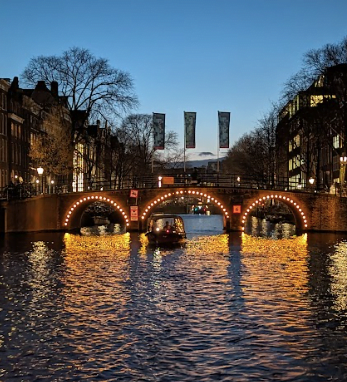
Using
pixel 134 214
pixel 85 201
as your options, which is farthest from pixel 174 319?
pixel 85 201

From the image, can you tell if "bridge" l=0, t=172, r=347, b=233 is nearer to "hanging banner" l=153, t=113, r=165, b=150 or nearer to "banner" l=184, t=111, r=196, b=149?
"hanging banner" l=153, t=113, r=165, b=150

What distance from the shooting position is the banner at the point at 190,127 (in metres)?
75.6

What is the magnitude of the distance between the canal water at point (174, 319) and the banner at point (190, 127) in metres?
38.6

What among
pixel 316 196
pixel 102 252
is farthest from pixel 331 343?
pixel 316 196

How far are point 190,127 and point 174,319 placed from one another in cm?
5697

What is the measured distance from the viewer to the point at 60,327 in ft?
61.8

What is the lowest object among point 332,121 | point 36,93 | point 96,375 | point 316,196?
point 96,375

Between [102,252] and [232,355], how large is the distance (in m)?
27.3

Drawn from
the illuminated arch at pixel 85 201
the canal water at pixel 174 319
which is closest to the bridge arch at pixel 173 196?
the illuminated arch at pixel 85 201

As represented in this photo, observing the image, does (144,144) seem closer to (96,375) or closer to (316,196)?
(316,196)

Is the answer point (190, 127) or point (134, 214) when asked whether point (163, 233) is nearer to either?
point (134, 214)

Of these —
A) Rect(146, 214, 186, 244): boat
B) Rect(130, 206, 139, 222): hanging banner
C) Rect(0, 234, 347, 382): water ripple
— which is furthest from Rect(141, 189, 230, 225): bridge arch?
Rect(0, 234, 347, 382): water ripple

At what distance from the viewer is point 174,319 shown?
19812mm

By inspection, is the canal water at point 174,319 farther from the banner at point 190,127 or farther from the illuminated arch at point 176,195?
the banner at point 190,127
